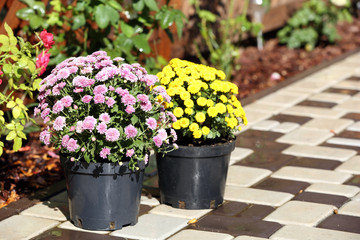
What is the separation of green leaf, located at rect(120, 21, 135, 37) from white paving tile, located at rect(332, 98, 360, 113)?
2.12m

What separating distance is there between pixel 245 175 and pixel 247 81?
2669 mm

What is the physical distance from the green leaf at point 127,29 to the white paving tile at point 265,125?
1341mm

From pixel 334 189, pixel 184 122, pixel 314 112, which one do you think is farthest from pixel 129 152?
pixel 314 112

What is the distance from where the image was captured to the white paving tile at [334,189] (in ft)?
14.8

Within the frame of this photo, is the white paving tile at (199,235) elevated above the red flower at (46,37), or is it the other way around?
the red flower at (46,37)

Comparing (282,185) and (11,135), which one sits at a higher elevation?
(11,135)

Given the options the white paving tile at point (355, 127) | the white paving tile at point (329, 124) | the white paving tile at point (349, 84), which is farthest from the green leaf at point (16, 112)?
the white paving tile at point (349, 84)

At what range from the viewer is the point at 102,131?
3.68 metres

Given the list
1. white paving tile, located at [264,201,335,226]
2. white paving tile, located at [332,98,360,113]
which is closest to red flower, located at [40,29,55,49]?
white paving tile, located at [264,201,335,226]

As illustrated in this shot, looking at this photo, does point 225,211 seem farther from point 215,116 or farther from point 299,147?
point 299,147

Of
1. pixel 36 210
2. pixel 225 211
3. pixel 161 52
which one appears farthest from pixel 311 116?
pixel 36 210

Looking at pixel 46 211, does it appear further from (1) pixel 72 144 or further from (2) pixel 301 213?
(2) pixel 301 213

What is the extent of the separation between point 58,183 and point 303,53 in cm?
458

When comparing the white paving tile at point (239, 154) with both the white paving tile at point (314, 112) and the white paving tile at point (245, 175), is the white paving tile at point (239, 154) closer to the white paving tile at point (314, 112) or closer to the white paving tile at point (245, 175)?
the white paving tile at point (245, 175)
